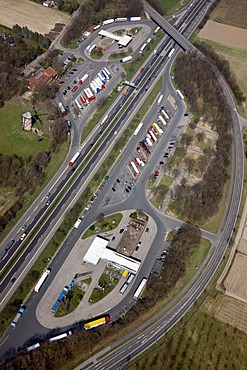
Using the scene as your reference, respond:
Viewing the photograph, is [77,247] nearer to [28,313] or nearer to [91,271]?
[91,271]

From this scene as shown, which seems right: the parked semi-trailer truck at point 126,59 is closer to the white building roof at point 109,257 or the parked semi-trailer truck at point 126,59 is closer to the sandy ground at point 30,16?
the sandy ground at point 30,16

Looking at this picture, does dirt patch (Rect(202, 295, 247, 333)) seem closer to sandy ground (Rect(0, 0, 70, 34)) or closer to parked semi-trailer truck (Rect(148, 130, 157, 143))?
parked semi-trailer truck (Rect(148, 130, 157, 143))

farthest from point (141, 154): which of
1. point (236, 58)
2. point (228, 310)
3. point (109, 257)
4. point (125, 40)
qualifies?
point (236, 58)

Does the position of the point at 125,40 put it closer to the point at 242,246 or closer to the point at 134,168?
the point at 134,168

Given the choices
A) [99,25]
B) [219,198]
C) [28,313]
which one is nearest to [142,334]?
[28,313]

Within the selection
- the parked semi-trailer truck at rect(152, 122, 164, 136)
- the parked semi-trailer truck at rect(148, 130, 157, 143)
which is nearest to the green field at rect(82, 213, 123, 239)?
the parked semi-trailer truck at rect(148, 130, 157, 143)

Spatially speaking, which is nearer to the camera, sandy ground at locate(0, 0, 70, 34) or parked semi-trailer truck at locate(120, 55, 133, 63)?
parked semi-trailer truck at locate(120, 55, 133, 63)
